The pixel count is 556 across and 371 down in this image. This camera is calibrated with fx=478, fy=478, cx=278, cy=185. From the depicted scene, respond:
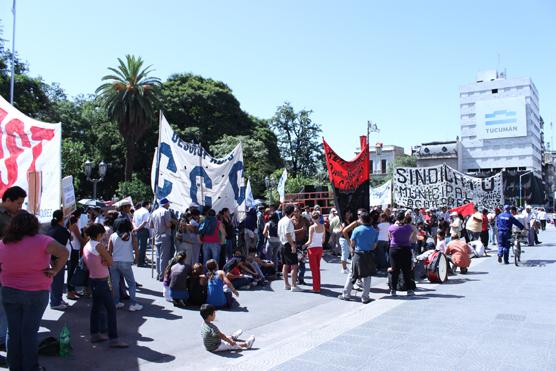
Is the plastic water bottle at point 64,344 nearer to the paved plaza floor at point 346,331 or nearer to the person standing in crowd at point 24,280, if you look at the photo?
the paved plaza floor at point 346,331

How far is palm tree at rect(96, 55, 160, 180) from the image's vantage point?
37.1 meters

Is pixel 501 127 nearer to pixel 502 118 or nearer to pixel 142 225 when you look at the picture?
pixel 502 118

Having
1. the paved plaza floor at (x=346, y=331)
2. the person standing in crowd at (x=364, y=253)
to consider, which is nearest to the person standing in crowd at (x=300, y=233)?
the paved plaza floor at (x=346, y=331)

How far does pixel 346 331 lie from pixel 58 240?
4.90m

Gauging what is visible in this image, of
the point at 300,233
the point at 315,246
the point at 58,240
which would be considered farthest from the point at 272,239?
the point at 58,240

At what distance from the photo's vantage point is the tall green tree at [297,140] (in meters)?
65.2

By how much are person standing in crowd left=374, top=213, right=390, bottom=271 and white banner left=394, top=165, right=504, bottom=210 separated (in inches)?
273

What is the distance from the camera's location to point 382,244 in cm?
1320

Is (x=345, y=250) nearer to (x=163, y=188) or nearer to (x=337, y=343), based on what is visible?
(x=163, y=188)

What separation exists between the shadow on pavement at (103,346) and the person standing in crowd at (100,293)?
0.15 metres

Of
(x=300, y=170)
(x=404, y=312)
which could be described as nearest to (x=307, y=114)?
(x=300, y=170)

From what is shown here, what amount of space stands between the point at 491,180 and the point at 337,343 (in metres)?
16.4

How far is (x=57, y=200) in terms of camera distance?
620 cm

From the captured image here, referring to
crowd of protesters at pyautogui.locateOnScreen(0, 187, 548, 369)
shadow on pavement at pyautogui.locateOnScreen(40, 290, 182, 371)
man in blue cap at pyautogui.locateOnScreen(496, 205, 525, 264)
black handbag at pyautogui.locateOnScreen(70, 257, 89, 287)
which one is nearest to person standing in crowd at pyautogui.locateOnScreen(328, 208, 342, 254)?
crowd of protesters at pyautogui.locateOnScreen(0, 187, 548, 369)
